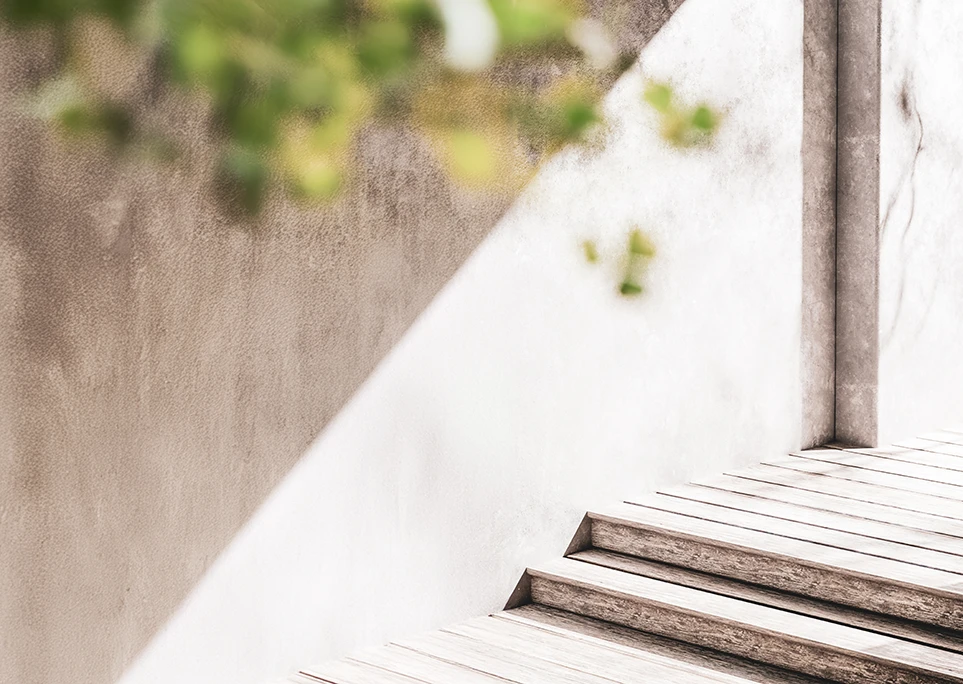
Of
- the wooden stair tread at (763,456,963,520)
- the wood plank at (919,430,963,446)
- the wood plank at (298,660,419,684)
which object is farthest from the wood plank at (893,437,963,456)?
the wood plank at (298,660,419,684)

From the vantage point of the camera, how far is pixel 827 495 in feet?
14.1

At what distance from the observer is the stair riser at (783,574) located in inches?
133

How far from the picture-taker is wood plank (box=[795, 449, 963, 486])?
14.8ft

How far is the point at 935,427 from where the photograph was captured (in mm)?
5340

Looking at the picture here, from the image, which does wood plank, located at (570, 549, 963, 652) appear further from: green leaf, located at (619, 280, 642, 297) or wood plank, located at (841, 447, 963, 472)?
green leaf, located at (619, 280, 642, 297)

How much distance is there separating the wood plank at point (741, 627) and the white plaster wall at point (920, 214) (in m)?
Result: 1.70

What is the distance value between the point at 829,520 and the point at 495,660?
1218 millimetres

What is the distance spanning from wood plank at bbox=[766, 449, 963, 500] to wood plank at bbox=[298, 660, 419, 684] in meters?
1.92

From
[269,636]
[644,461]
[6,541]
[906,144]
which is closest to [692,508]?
[644,461]

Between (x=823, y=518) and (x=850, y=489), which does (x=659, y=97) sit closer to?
(x=823, y=518)

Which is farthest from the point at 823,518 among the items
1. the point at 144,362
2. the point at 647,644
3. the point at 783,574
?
the point at 144,362

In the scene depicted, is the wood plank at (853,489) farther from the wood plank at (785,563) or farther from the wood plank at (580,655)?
the wood plank at (580,655)

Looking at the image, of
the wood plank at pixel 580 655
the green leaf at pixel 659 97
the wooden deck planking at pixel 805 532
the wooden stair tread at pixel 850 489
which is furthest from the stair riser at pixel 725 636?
the green leaf at pixel 659 97

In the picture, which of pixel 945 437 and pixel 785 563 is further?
pixel 945 437
